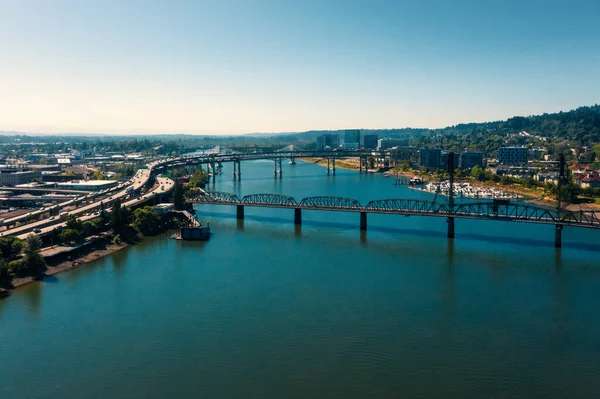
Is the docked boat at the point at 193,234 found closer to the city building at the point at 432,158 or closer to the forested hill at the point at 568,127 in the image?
the city building at the point at 432,158

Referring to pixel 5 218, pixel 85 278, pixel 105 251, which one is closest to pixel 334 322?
pixel 85 278

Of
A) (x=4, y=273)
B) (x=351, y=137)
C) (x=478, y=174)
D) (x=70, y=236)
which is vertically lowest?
(x=4, y=273)

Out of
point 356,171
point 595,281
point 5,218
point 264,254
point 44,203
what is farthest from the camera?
point 356,171

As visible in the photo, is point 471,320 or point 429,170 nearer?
point 471,320

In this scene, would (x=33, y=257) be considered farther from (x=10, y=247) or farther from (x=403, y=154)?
(x=403, y=154)

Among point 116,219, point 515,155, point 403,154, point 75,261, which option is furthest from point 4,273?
point 403,154

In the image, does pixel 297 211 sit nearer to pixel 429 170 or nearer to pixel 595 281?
pixel 595 281
